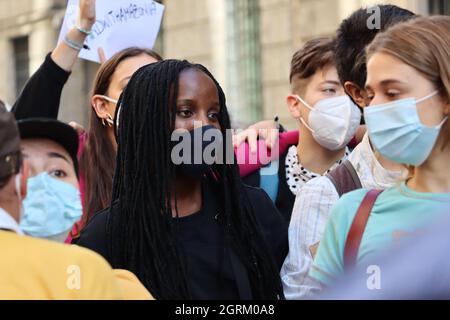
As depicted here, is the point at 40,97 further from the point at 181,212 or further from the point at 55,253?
the point at 55,253

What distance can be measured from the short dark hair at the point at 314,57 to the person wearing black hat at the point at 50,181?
130cm

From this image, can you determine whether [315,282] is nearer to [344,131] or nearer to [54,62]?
[344,131]

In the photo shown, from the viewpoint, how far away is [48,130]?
11.2 feet

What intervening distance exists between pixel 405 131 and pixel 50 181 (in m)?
1.05

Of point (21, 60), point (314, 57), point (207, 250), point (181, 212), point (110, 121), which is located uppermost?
point (21, 60)

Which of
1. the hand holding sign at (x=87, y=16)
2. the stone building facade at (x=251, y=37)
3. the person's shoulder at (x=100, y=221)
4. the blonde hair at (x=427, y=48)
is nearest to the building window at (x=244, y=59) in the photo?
the stone building facade at (x=251, y=37)

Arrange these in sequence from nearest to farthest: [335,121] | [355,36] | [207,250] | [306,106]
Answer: [207,250] → [355,36] → [335,121] → [306,106]

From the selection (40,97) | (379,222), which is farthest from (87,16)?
(379,222)

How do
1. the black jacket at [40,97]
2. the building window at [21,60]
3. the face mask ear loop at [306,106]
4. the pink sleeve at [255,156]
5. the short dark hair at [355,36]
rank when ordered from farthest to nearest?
the building window at [21,60] < the black jacket at [40,97] < the face mask ear loop at [306,106] < the pink sleeve at [255,156] < the short dark hair at [355,36]

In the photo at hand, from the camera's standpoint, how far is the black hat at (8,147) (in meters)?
2.45

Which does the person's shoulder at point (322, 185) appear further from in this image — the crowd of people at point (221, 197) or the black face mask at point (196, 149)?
the black face mask at point (196, 149)

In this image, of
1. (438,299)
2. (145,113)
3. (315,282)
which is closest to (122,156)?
(145,113)

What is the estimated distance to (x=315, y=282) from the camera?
3049mm

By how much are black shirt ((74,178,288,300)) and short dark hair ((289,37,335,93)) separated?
112 cm
